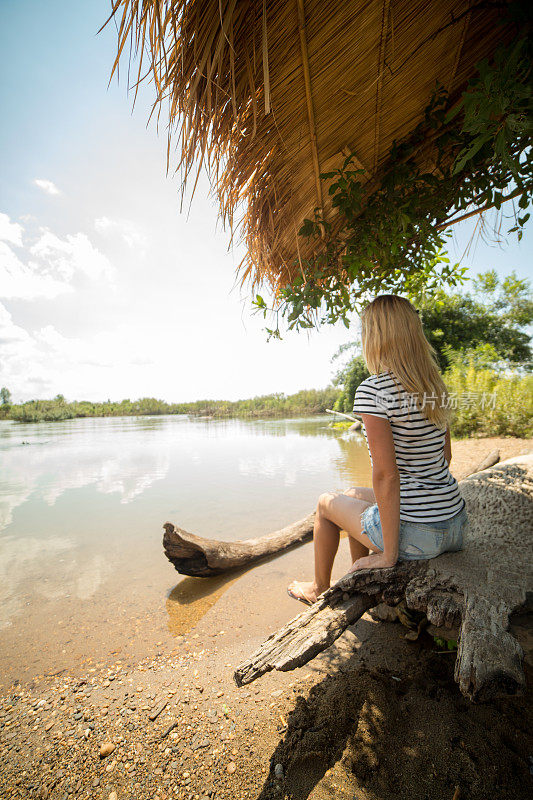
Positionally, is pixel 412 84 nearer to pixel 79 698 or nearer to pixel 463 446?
pixel 79 698

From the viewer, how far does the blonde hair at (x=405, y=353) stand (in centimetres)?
166

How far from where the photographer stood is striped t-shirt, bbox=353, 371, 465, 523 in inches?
63.8

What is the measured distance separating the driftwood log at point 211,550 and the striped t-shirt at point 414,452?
6.46 feet

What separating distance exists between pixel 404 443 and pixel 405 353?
459 mm

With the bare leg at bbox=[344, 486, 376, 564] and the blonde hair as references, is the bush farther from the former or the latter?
the blonde hair

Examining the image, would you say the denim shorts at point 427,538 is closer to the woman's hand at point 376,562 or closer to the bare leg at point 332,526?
the woman's hand at point 376,562

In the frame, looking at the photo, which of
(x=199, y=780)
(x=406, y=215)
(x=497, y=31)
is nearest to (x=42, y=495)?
(x=199, y=780)

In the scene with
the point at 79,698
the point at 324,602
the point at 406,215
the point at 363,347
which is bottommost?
the point at 79,698

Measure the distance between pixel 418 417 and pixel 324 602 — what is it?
1.00 metres

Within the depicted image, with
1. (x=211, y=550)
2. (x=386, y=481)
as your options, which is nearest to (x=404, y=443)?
(x=386, y=481)

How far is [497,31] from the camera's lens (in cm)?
152

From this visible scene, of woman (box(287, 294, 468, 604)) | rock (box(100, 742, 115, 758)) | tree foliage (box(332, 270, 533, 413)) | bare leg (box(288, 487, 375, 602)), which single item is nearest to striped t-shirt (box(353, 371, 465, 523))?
woman (box(287, 294, 468, 604))

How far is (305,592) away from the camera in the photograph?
2.44 m

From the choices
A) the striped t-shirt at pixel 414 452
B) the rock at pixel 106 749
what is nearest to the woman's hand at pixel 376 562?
the striped t-shirt at pixel 414 452
